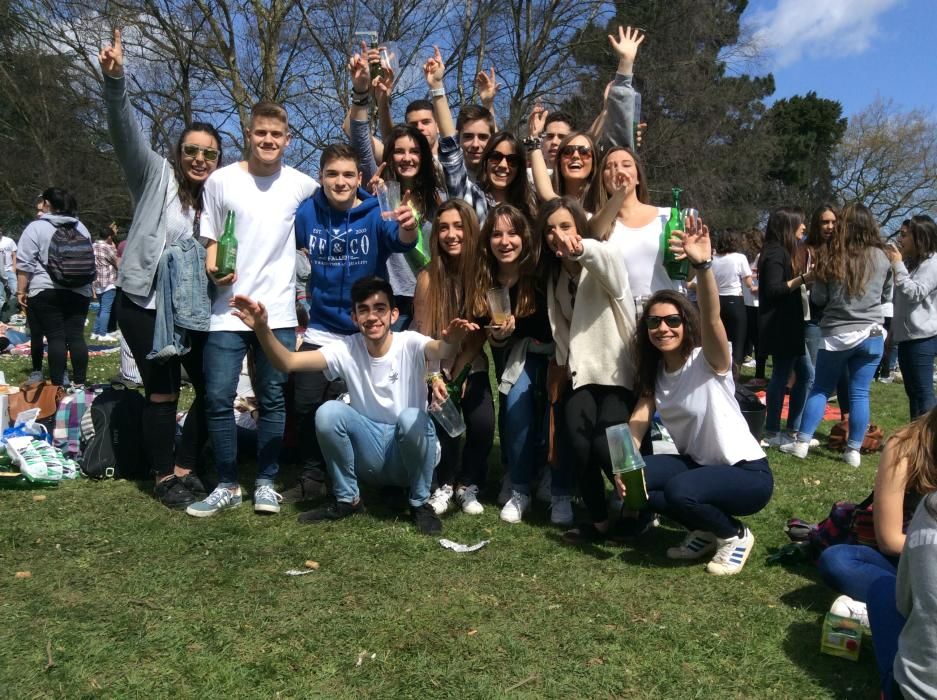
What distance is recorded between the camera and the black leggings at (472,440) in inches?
172

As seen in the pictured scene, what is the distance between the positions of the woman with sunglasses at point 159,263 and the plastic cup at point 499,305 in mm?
1570

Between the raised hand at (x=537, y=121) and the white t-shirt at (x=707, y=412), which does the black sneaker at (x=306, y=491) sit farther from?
the raised hand at (x=537, y=121)

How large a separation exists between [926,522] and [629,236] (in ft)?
7.38

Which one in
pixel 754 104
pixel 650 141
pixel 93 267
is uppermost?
pixel 754 104

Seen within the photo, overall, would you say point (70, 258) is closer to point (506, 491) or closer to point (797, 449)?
point (506, 491)

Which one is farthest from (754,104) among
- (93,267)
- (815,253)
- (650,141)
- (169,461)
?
(169,461)

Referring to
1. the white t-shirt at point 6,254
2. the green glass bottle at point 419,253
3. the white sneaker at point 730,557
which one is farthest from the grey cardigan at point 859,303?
the white t-shirt at point 6,254

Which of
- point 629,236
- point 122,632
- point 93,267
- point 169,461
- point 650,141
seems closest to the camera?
point 122,632

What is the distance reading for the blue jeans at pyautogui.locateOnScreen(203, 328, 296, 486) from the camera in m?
4.18

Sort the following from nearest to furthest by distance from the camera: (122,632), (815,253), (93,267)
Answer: (122,632) < (815,253) < (93,267)

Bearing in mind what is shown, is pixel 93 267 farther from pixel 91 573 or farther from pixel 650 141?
pixel 650 141

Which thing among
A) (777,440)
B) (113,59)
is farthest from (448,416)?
(777,440)

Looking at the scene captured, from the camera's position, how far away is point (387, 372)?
4148mm

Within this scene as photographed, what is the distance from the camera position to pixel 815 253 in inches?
234
